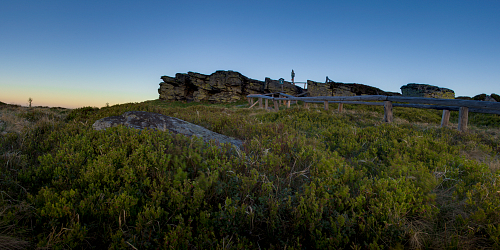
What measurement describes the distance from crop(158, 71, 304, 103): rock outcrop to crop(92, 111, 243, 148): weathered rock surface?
2938 cm

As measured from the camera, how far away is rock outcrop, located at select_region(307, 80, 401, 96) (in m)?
26.9

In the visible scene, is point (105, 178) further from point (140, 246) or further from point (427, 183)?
point (427, 183)

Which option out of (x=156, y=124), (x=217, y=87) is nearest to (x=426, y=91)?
(x=217, y=87)

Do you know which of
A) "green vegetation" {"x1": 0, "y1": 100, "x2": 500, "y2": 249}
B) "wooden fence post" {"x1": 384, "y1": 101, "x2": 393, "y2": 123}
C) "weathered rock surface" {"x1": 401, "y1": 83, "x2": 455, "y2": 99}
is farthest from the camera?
"weathered rock surface" {"x1": 401, "y1": 83, "x2": 455, "y2": 99}

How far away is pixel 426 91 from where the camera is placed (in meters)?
25.1

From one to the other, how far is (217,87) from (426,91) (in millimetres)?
28467

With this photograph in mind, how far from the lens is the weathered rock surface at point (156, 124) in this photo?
5046 millimetres

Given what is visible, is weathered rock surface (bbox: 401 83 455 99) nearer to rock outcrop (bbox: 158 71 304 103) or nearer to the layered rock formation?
the layered rock formation

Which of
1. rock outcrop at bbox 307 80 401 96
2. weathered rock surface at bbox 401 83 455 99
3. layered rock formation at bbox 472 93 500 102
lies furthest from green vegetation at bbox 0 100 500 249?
weathered rock surface at bbox 401 83 455 99

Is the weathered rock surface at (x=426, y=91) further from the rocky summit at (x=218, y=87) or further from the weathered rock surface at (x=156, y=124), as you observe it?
the weathered rock surface at (x=156, y=124)

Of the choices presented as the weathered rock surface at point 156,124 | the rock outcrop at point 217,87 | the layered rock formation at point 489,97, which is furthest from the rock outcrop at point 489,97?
the weathered rock surface at point 156,124

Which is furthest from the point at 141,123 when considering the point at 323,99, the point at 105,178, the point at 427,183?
the point at 323,99

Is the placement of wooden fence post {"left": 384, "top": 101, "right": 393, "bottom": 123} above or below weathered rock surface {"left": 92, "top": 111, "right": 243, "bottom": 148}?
above

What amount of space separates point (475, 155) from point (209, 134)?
6385mm
